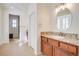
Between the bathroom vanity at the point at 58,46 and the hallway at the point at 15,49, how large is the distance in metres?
0.28

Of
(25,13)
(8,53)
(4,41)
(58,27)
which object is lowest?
(8,53)

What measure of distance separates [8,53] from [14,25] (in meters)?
0.47

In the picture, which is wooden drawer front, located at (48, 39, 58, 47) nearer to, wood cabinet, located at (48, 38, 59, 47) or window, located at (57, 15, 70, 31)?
wood cabinet, located at (48, 38, 59, 47)

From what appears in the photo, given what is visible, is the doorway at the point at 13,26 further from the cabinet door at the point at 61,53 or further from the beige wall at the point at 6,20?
the cabinet door at the point at 61,53

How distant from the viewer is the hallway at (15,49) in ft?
6.80

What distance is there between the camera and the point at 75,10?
226cm

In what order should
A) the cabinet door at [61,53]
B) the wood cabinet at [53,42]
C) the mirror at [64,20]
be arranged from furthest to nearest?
the mirror at [64,20]
the wood cabinet at [53,42]
the cabinet door at [61,53]

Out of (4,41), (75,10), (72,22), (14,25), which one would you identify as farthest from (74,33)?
(4,41)

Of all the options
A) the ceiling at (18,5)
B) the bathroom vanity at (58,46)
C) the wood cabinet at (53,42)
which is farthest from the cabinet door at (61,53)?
the ceiling at (18,5)

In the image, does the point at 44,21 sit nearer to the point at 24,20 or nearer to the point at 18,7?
the point at 24,20

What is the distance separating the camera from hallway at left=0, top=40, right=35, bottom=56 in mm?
2072

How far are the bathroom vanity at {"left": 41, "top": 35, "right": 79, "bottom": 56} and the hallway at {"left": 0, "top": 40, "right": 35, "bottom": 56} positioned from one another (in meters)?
0.28

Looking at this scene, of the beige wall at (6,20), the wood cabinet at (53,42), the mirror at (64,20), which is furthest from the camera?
the mirror at (64,20)

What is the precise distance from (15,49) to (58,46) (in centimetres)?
74
